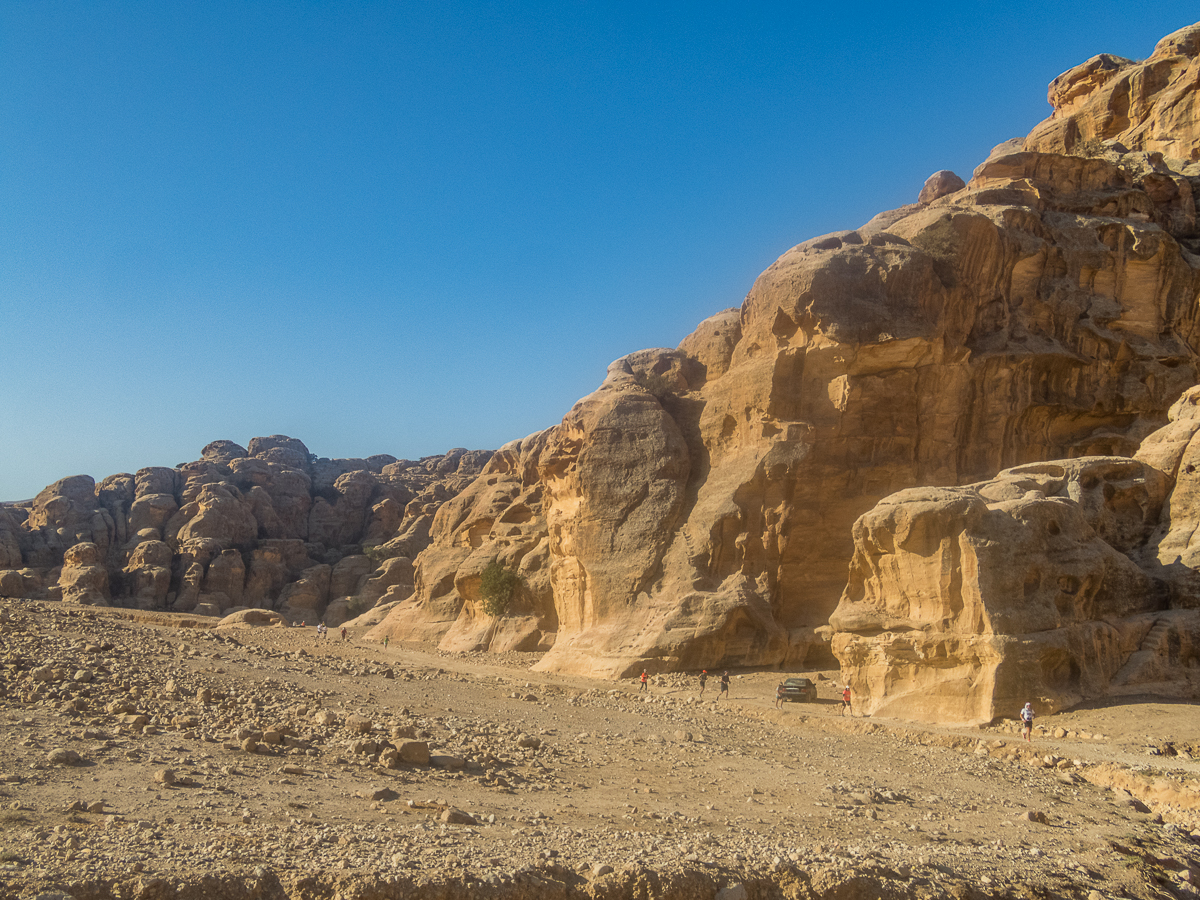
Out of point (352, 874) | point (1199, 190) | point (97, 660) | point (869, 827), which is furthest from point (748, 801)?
point (1199, 190)

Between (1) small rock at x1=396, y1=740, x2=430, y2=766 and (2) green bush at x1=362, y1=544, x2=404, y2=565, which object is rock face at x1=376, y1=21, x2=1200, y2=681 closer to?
(1) small rock at x1=396, y1=740, x2=430, y2=766

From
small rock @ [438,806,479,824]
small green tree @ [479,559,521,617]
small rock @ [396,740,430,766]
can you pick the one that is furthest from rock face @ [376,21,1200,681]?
small rock @ [438,806,479,824]

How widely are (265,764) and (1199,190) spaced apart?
56.2m

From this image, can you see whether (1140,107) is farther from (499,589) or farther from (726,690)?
(726,690)

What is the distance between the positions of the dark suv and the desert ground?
429 centimetres

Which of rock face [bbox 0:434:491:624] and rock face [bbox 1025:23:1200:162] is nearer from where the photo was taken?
rock face [bbox 1025:23:1200:162]

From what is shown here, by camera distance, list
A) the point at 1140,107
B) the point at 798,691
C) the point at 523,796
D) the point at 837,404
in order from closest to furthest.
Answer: the point at 523,796, the point at 798,691, the point at 837,404, the point at 1140,107

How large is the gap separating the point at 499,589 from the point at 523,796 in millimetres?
32827

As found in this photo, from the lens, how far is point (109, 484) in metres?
80.9

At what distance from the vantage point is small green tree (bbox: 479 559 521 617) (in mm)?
44125

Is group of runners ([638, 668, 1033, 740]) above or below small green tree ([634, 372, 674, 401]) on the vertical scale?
below

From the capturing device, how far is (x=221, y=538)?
7244cm

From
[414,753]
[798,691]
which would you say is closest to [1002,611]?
[798,691]

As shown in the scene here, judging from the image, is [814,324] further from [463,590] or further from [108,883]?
[108,883]
